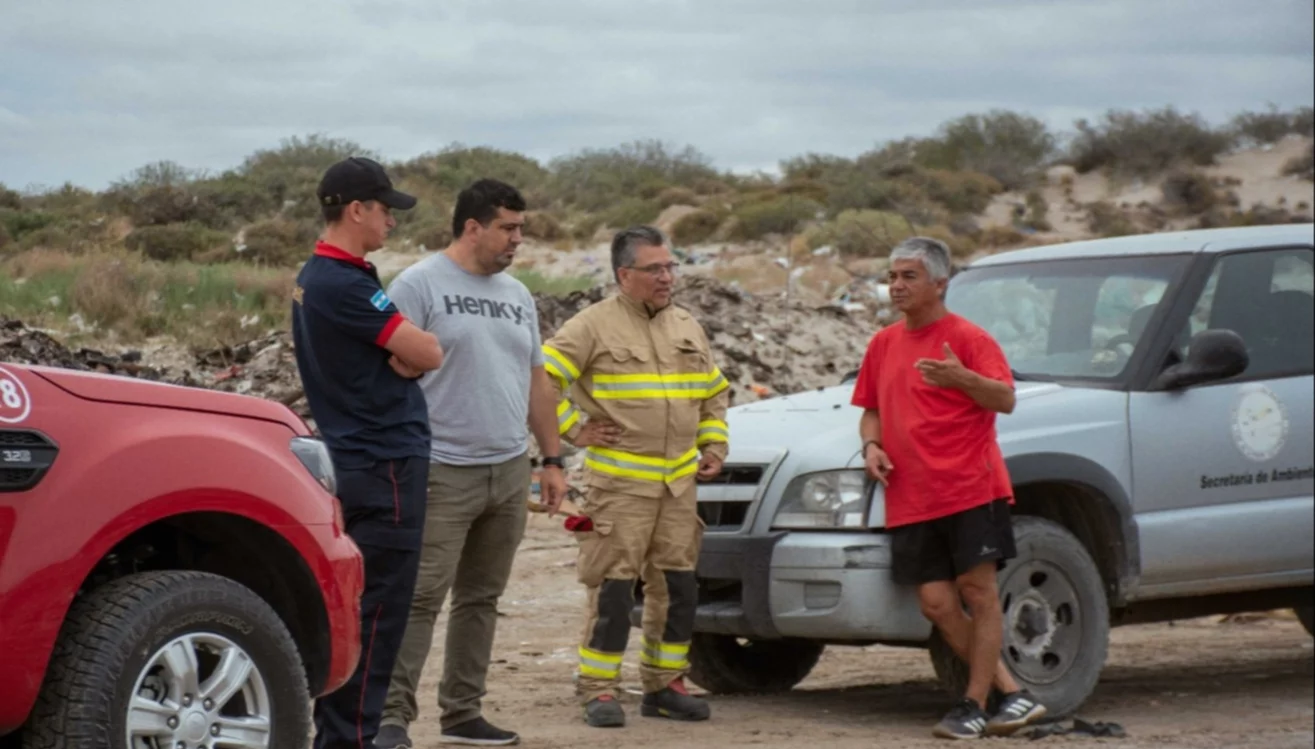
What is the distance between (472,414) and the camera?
6602 mm

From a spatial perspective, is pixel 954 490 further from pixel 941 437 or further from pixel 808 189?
pixel 808 189

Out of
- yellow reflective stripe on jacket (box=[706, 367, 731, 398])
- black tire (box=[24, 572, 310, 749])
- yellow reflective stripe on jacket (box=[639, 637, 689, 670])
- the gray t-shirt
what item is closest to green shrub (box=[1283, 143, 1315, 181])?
yellow reflective stripe on jacket (box=[706, 367, 731, 398])

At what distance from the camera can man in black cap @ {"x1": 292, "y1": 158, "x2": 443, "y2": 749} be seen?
18.5 ft

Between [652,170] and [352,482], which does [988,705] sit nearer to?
[352,482]

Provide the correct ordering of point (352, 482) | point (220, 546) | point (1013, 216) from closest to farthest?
point (220, 546) → point (352, 482) → point (1013, 216)

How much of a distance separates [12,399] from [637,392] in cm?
336

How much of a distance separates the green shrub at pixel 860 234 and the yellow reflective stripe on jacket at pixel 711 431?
22.9m

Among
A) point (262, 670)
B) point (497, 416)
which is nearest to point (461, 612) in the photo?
point (497, 416)

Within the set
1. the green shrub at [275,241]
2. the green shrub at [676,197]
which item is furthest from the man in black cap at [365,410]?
the green shrub at [676,197]

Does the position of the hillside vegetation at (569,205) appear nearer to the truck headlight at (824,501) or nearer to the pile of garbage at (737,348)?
the pile of garbage at (737,348)

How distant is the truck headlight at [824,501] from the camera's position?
747 cm

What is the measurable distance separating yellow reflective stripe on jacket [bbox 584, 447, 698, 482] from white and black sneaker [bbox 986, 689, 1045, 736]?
1.53 metres

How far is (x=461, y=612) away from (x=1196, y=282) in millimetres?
3633

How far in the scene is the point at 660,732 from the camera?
7426 millimetres
